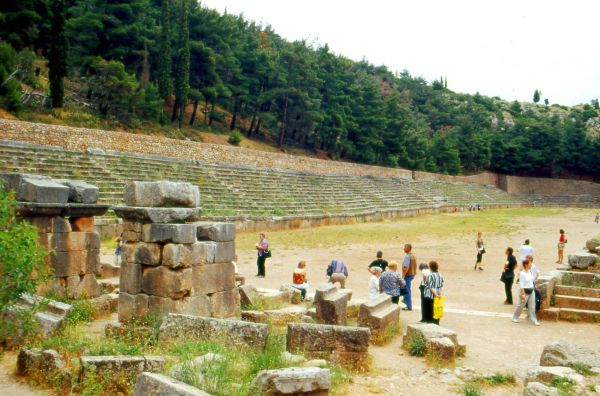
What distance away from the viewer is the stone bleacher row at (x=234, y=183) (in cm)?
2148

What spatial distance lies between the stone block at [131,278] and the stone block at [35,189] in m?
2.68

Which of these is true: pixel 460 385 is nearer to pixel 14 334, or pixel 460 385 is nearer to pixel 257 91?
pixel 14 334

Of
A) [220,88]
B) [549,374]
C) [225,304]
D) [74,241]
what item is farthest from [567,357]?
[220,88]

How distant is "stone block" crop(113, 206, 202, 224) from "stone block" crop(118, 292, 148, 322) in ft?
3.95

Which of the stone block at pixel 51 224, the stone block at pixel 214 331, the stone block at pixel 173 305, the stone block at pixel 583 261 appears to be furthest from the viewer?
the stone block at pixel 583 261

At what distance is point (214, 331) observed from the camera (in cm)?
669

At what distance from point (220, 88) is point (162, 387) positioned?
137ft

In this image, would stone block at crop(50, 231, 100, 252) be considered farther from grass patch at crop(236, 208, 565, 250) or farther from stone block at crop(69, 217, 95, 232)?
grass patch at crop(236, 208, 565, 250)

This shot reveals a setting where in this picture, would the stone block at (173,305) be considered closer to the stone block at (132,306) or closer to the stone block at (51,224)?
the stone block at (132,306)

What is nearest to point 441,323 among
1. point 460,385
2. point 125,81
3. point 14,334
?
point 460,385

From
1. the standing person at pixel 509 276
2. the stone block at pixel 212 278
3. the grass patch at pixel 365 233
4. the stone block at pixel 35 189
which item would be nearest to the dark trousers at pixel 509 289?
the standing person at pixel 509 276

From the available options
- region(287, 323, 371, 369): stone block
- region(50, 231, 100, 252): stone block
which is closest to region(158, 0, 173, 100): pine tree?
region(50, 231, 100, 252): stone block

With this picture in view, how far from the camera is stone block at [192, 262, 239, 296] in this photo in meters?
→ 8.20

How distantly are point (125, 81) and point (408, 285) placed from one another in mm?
26954
